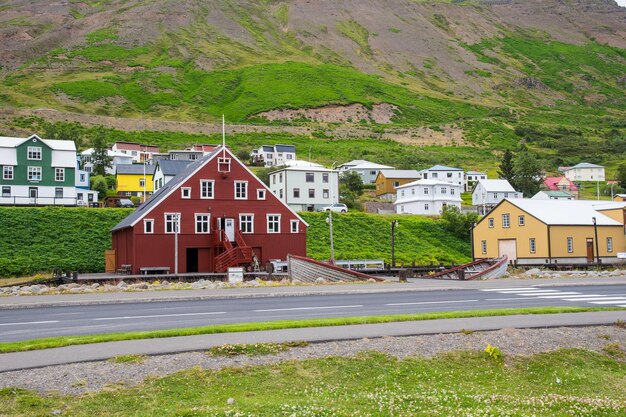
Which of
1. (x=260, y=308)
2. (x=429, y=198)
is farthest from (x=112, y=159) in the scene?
(x=260, y=308)

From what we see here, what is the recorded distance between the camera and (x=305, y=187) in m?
81.7

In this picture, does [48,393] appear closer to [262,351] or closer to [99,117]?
[262,351]

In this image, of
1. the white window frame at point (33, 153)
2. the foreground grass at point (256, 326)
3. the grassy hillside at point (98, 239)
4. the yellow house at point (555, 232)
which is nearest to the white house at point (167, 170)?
the grassy hillside at point (98, 239)

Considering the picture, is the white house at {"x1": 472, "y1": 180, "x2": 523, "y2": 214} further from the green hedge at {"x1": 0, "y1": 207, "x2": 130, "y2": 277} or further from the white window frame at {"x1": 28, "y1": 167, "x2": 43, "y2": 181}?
the white window frame at {"x1": 28, "y1": 167, "x2": 43, "y2": 181}

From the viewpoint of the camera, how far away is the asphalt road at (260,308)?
17.5 meters

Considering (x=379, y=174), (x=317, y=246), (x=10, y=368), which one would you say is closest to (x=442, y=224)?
(x=317, y=246)

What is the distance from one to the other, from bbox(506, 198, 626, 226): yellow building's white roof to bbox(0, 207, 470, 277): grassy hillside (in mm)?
10644

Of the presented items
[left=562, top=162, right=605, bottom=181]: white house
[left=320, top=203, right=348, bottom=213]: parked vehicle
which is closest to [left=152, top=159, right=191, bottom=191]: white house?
[left=320, top=203, right=348, bottom=213]: parked vehicle

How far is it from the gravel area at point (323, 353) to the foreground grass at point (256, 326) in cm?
217

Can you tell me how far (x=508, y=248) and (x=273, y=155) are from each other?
7284 centimetres

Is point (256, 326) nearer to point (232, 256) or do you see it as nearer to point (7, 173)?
point (232, 256)

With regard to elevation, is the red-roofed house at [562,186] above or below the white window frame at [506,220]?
above

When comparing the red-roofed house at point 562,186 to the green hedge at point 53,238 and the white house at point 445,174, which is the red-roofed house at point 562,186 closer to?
the white house at point 445,174

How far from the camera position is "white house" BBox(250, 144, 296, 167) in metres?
124
